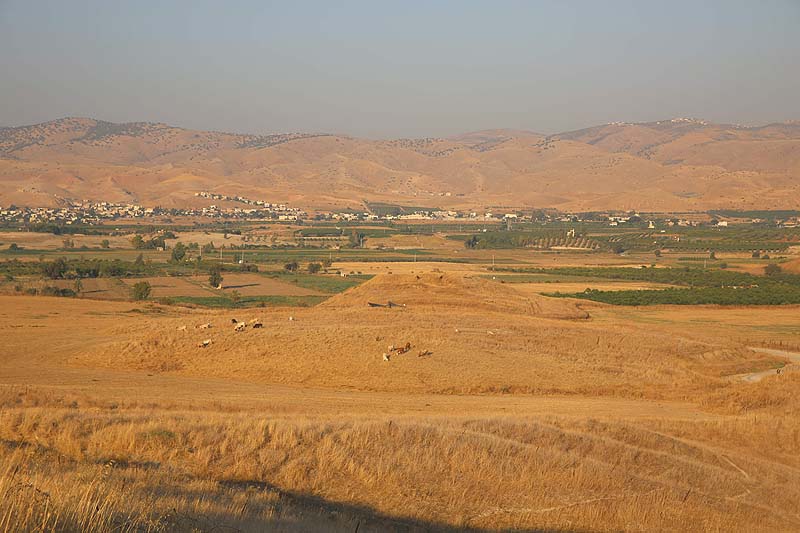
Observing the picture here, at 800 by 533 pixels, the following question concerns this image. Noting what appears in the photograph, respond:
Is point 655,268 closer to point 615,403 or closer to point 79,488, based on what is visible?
point 615,403

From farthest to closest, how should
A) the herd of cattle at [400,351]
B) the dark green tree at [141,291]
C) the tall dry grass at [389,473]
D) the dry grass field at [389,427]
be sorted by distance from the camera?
the dark green tree at [141,291] → the herd of cattle at [400,351] → the dry grass field at [389,427] → the tall dry grass at [389,473]

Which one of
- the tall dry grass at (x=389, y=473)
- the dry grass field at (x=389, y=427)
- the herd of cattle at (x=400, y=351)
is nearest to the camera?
the tall dry grass at (x=389, y=473)

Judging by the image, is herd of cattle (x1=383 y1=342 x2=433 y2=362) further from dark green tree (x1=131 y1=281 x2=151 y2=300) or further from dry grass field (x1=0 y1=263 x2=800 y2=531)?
dark green tree (x1=131 y1=281 x2=151 y2=300)

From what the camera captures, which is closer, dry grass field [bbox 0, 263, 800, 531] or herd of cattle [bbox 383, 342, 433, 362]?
dry grass field [bbox 0, 263, 800, 531]

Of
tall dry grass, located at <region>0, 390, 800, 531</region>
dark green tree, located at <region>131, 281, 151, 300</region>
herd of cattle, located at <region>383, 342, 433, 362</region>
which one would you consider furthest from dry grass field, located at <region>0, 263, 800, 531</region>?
dark green tree, located at <region>131, 281, 151, 300</region>

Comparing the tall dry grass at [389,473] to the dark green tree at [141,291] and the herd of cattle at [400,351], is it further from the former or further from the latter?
Result: the dark green tree at [141,291]

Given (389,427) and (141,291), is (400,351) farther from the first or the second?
(141,291)

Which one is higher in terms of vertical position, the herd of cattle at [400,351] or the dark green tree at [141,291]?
the herd of cattle at [400,351]

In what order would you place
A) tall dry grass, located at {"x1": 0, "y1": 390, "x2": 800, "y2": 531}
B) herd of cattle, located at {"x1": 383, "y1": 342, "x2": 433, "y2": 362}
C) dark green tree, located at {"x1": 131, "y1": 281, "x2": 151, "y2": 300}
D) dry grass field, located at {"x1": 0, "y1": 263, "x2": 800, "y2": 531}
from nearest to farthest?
tall dry grass, located at {"x1": 0, "y1": 390, "x2": 800, "y2": 531} < dry grass field, located at {"x1": 0, "y1": 263, "x2": 800, "y2": 531} < herd of cattle, located at {"x1": 383, "y1": 342, "x2": 433, "y2": 362} < dark green tree, located at {"x1": 131, "y1": 281, "x2": 151, "y2": 300}

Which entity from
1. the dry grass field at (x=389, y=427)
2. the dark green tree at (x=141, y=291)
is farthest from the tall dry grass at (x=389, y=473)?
the dark green tree at (x=141, y=291)
